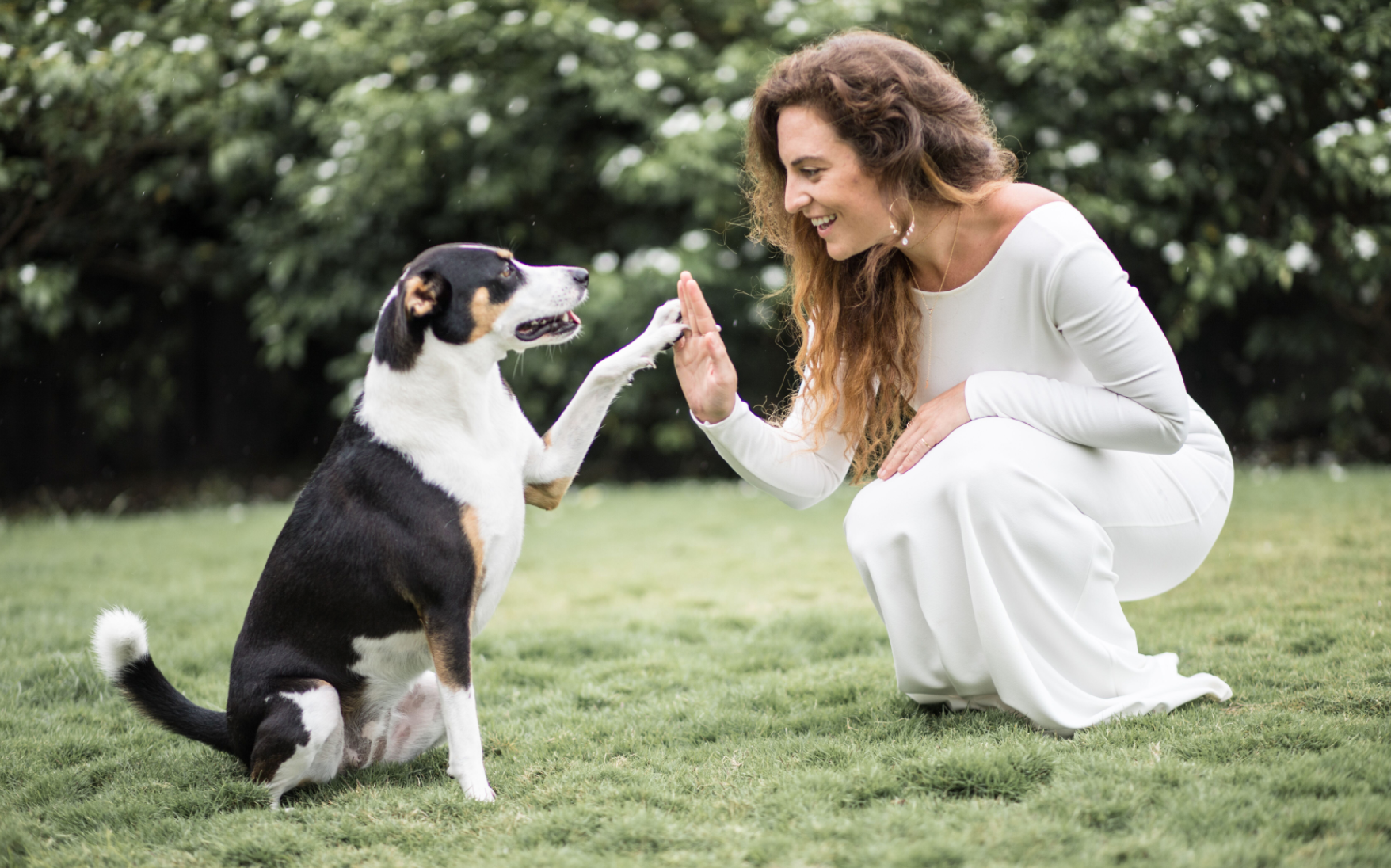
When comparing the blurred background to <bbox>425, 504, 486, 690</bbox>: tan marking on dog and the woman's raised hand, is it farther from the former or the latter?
<bbox>425, 504, 486, 690</bbox>: tan marking on dog

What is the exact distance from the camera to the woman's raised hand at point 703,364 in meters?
2.78

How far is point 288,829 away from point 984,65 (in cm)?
663

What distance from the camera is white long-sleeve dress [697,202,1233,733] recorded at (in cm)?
250

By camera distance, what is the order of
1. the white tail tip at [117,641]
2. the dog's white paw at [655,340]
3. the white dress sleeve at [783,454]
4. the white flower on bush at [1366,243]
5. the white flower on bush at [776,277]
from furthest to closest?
the white flower on bush at [776,277] < the white flower on bush at [1366,243] < the white dress sleeve at [783,454] < the dog's white paw at [655,340] < the white tail tip at [117,641]

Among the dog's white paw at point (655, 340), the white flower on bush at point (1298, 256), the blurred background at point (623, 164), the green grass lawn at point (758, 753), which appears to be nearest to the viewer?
the green grass lawn at point (758, 753)

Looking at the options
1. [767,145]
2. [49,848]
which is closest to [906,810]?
[767,145]

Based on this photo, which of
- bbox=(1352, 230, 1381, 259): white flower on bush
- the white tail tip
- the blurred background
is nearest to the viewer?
the white tail tip

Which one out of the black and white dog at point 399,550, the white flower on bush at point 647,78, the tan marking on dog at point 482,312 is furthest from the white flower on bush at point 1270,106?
the tan marking on dog at point 482,312

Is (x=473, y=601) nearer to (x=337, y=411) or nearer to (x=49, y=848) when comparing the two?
(x=49, y=848)

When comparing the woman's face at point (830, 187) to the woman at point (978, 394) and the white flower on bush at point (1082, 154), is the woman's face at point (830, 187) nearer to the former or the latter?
the woman at point (978, 394)

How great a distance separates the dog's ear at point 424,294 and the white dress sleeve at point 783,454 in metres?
0.73

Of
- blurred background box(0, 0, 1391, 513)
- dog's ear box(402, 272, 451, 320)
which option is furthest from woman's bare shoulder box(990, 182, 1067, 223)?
blurred background box(0, 0, 1391, 513)

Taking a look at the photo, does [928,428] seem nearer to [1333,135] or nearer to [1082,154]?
[1082,154]

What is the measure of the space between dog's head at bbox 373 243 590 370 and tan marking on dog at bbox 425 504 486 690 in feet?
1.26
